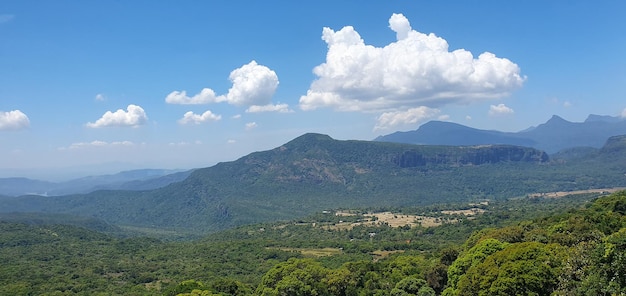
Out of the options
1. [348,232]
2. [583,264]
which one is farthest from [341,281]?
[348,232]

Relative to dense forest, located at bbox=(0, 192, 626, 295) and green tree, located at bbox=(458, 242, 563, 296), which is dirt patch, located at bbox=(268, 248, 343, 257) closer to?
dense forest, located at bbox=(0, 192, 626, 295)

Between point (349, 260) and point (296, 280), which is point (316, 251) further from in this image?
point (296, 280)

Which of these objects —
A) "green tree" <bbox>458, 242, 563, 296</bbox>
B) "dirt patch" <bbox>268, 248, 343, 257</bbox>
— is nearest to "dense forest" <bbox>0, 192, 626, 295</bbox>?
"green tree" <bbox>458, 242, 563, 296</bbox>

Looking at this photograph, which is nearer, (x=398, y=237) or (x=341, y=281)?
(x=341, y=281)

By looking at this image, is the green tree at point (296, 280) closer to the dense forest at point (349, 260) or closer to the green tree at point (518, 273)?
the dense forest at point (349, 260)

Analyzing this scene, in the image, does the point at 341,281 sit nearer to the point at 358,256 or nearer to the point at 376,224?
the point at 358,256

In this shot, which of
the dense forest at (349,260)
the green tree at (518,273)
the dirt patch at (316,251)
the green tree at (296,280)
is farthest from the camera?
the dirt patch at (316,251)

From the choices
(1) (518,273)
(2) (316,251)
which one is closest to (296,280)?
(1) (518,273)

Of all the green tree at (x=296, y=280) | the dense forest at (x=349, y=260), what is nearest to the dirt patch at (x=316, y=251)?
the dense forest at (x=349, y=260)
